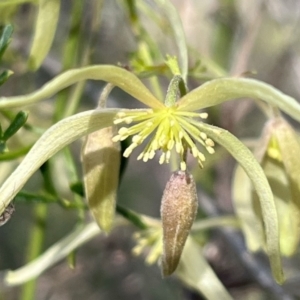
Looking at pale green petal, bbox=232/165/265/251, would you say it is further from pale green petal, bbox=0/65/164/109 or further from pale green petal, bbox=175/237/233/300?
pale green petal, bbox=0/65/164/109

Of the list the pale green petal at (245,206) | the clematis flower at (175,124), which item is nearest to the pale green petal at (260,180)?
the clematis flower at (175,124)

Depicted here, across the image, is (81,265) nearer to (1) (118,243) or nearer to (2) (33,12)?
(1) (118,243)

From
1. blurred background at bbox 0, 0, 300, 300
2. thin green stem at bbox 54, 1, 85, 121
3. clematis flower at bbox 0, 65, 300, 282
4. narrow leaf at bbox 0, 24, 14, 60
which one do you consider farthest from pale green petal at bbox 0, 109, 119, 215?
blurred background at bbox 0, 0, 300, 300

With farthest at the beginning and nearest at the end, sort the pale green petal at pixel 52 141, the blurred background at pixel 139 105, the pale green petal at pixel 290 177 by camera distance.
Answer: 1. the blurred background at pixel 139 105
2. the pale green petal at pixel 290 177
3. the pale green petal at pixel 52 141

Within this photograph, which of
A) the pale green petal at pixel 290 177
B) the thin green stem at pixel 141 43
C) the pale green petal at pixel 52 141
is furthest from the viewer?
the thin green stem at pixel 141 43

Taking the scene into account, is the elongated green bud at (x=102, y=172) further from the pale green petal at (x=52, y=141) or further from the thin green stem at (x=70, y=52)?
the thin green stem at (x=70, y=52)

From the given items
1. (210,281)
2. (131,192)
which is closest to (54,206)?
(131,192)

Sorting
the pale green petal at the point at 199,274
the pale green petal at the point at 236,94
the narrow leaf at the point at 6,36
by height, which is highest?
the narrow leaf at the point at 6,36
